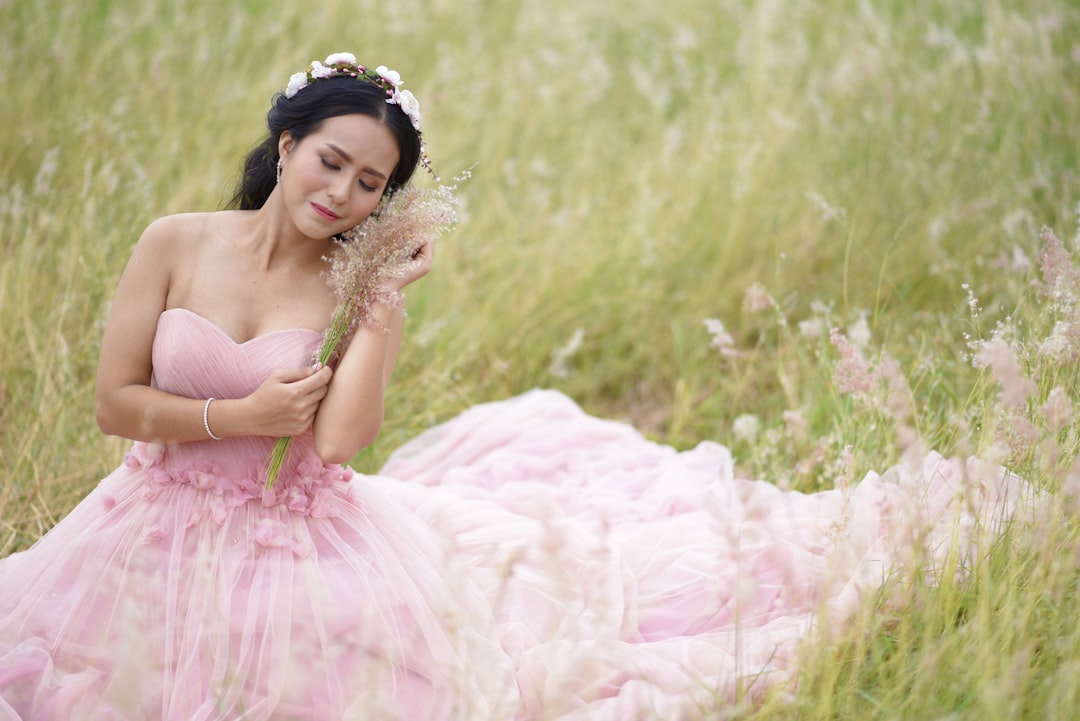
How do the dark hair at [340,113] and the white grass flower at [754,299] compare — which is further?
the white grass flower at [754,299]

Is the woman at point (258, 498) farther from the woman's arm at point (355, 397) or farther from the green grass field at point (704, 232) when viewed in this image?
the green grass field at point (704, 232)

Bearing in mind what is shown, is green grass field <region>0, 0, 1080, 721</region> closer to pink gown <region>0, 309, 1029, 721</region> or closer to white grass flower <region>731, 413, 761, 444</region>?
white grass flower <region>731, 413, 761, 444</region>

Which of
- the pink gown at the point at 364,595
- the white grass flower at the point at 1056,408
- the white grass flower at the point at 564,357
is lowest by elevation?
the pink gown at the point at 364,595

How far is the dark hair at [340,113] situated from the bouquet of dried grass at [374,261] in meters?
0.14

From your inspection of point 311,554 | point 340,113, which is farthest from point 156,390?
point 340,113

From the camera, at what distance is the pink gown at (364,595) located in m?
2.10

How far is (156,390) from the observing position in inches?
92.9

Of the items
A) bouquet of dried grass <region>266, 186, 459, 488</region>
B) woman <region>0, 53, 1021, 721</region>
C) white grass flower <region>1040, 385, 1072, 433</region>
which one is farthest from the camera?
bouquet of dried grass <region>266, 186, 459, 488</region>

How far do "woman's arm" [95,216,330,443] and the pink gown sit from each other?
0.06 m

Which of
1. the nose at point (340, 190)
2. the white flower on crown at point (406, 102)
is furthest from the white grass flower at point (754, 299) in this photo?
the nose at point (340, 190)

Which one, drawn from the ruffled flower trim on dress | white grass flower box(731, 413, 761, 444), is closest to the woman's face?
the ruffled flower trim on dress

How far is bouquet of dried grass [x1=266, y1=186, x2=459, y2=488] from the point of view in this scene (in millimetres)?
2354

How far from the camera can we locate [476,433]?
12.2ft

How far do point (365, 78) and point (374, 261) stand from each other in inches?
18.7
